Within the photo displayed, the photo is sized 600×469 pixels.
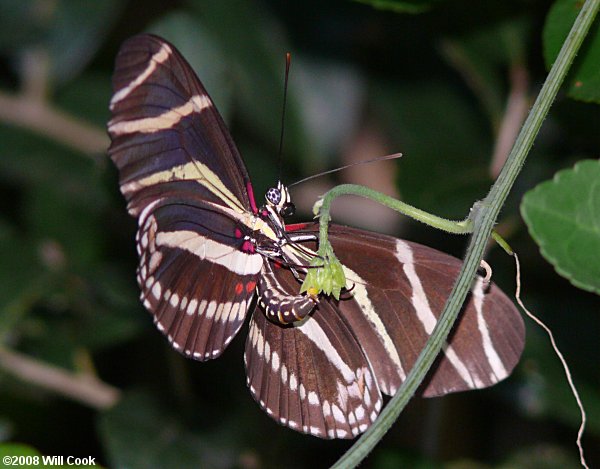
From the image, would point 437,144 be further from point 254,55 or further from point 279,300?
point 279,300

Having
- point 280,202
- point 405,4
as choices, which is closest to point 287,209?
point 280,202

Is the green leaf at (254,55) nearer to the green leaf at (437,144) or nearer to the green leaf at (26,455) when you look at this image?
the green leaf at (437,144)

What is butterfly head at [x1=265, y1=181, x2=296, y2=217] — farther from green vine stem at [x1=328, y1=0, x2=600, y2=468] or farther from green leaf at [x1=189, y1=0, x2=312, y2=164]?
green leaf at [x1=189, y1=0, x2=312, y2=164]

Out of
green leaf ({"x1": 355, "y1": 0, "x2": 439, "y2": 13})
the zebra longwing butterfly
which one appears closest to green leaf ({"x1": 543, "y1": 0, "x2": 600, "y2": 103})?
green leaf ({"x1": 355, "y1": 0, "x2": 439, "y2": 13})

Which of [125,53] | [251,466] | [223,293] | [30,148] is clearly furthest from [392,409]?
[30,148]

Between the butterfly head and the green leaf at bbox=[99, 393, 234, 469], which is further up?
the butterfly head

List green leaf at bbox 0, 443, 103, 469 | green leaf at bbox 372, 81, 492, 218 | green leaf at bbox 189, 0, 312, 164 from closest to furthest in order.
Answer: green leaf at bbox 0, 443, 103, 469, green leaf at bbox 372, 81, 492, 218, green leaf at bbox 189, 0, 312, 164
